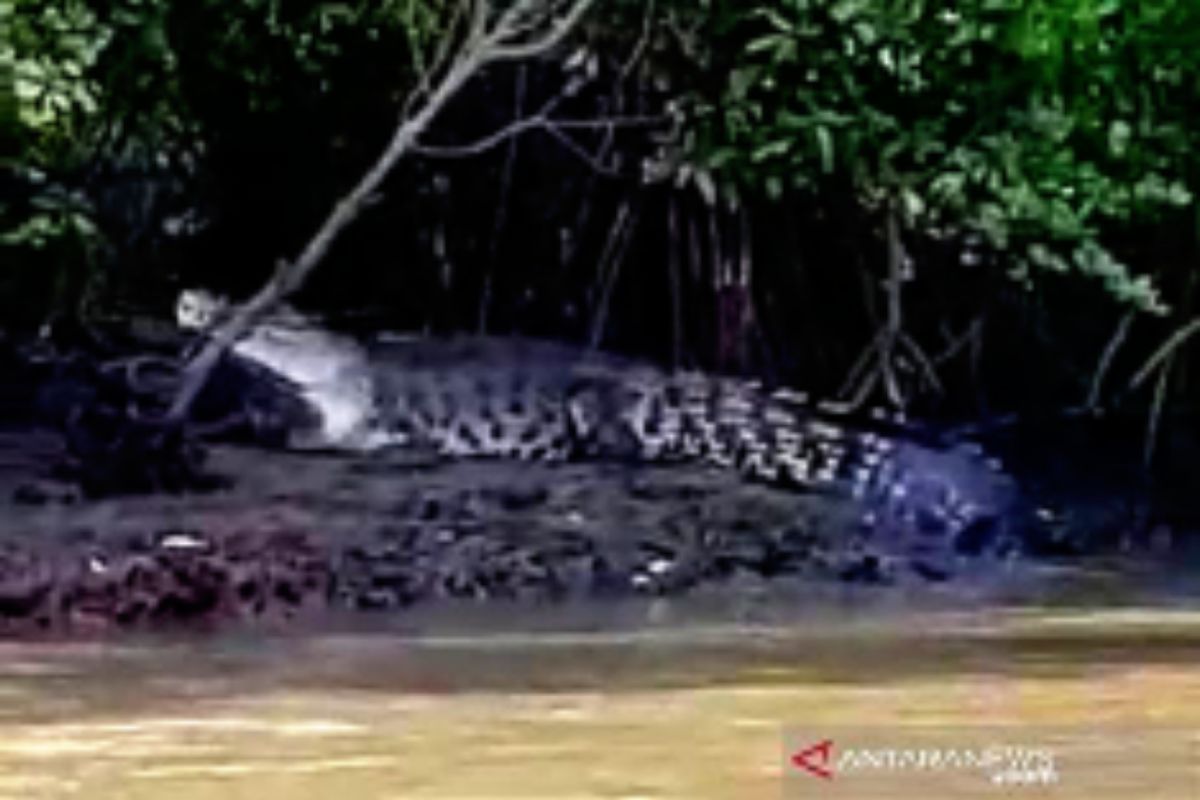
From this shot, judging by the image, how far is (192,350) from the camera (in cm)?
882

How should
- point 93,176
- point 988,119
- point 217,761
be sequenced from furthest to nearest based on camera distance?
point 93,176
point 988,119
point 217,761

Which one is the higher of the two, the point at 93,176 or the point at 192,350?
the point at 93,176

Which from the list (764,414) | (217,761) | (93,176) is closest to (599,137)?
(764,414)

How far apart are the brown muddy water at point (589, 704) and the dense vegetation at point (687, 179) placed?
1776mm

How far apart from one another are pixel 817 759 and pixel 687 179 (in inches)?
186

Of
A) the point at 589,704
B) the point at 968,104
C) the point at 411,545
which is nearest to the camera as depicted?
the point at 589,704

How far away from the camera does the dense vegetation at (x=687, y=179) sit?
8500mm

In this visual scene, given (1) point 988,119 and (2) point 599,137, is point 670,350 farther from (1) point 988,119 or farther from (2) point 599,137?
(1) point 988,119

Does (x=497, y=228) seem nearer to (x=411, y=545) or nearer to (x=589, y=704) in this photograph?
(x=411, y=545)

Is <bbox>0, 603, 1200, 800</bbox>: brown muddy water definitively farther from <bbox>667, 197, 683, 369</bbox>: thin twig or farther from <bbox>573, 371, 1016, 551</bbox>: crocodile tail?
<bbox>667, 197, 683, 369</bbox>: thin twig

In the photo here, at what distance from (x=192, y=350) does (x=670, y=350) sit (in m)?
1.68

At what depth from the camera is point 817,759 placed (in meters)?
4.64

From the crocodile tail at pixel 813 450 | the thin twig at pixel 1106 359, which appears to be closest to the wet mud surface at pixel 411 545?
the crocodile tail at pixel 813 450

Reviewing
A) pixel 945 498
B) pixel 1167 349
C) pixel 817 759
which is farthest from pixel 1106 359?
pixel 817 759
